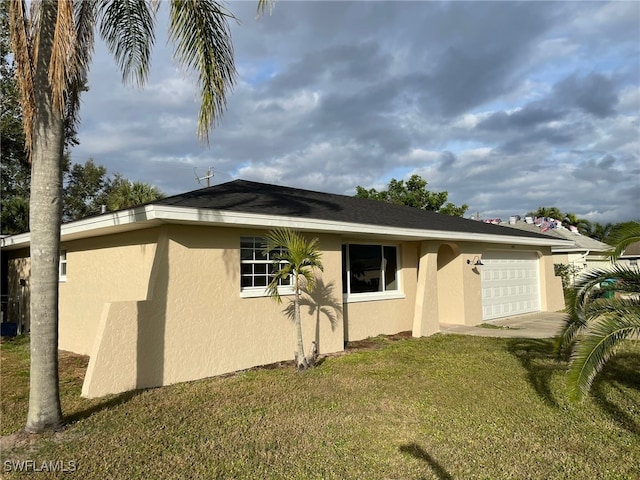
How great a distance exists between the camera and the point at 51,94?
17.2 feet

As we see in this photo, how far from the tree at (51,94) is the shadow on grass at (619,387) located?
649 centimetres

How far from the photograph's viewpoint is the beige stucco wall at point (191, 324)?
22.4ft

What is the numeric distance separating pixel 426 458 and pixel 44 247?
4.83 m

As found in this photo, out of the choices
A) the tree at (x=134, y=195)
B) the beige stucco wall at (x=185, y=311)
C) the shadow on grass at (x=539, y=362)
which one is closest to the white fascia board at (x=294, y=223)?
the beige stucco wall at (x=185, y=311)

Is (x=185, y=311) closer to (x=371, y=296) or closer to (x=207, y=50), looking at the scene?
(x=207, y=50)

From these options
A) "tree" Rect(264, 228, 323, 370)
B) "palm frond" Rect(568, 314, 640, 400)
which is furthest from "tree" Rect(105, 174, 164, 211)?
"palm frond" Rect(568, 314, 640, 400)

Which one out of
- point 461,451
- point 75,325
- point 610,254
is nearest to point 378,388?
point 461,451

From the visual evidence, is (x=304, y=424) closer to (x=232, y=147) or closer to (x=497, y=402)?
(x=497, y=402)

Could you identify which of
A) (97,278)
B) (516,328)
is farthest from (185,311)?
(516,328)

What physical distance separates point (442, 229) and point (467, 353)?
13.5 feet

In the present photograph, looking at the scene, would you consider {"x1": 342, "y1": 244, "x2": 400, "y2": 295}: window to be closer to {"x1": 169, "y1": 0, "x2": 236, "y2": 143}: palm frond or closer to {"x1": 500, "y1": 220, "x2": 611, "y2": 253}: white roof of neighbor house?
{"x1": 169, "y1": 0, "x2": 236, "y2": 143}: palm frond

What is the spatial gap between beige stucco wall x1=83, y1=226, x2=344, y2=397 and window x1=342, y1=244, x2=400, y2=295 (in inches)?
89.3

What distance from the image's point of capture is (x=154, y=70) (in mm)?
6883

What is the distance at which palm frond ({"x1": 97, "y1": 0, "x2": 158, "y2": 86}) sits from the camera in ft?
21.5
